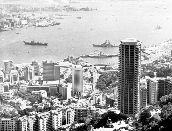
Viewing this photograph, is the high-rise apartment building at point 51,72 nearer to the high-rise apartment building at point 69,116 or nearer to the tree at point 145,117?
the high-rise apartment building at point 69,116

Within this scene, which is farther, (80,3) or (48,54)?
(80,3)

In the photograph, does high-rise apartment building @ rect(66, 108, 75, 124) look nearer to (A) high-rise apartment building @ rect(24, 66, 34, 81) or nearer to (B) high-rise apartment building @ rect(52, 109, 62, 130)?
(B) high-rise apartment building @ rect(52, 109, 62, 130)

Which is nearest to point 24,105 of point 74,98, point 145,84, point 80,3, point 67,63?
point 74,98

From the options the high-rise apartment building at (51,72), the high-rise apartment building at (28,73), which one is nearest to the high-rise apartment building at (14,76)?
the high-rise apartment building at (28,73)

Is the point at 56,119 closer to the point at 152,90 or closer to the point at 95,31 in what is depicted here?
the point at 152,90

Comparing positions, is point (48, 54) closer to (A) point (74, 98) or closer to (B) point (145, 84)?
(A) point (74, 98)

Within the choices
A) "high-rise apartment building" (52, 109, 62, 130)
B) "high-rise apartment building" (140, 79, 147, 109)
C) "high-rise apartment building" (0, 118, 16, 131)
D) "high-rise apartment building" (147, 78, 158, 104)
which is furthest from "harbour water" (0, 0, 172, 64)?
"high-rise apartment building" (0, 118, 16, 131)

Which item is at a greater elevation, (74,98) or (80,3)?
(80,3)
